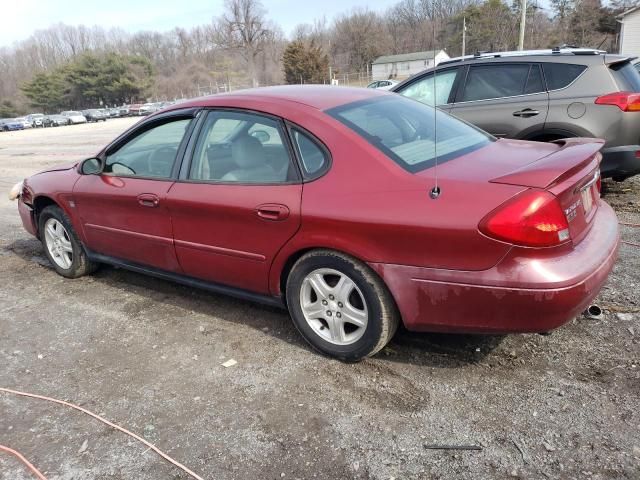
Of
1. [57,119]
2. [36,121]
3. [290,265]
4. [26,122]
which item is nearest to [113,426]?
[290,265]

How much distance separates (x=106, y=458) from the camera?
8.28ft

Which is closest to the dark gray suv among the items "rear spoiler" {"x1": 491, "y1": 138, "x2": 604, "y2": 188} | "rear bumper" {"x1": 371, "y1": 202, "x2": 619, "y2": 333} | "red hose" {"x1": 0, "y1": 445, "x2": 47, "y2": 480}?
"rear spoiler" {"x1": 491, "y1": 138, "x2": 604, "y2": 188}

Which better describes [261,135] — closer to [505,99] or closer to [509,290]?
[509,290]

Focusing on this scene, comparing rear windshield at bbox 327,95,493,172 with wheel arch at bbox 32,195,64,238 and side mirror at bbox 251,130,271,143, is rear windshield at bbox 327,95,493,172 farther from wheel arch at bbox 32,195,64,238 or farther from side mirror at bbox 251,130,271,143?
wheel arch at bbox 32,195,64,238

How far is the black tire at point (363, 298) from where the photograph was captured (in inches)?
112

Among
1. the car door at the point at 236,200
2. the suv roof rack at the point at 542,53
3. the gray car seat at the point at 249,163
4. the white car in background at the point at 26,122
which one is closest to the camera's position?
the car door at the point at 236,200

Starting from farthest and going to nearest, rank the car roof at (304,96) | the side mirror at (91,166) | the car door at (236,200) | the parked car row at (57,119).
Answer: the parked car row at (57,119), the side mirror at (91,166), the car roof at (304,96), the car door at (236,200)

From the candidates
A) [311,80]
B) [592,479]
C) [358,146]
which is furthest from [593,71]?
[311,80]

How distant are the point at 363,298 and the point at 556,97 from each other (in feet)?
12.9

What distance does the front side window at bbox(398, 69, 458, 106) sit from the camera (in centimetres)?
645

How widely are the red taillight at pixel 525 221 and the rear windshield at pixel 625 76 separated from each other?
3.76m

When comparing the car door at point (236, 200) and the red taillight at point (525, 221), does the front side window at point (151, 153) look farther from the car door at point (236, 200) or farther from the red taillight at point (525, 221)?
the red taillight at point (525, 221)

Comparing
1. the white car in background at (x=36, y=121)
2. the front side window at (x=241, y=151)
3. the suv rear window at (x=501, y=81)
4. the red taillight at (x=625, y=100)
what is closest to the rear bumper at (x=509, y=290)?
the front side window at (x=241, y=151)

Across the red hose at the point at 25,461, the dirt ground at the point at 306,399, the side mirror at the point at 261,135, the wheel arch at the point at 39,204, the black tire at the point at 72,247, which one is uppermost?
the side mirror at the point at 261,135
